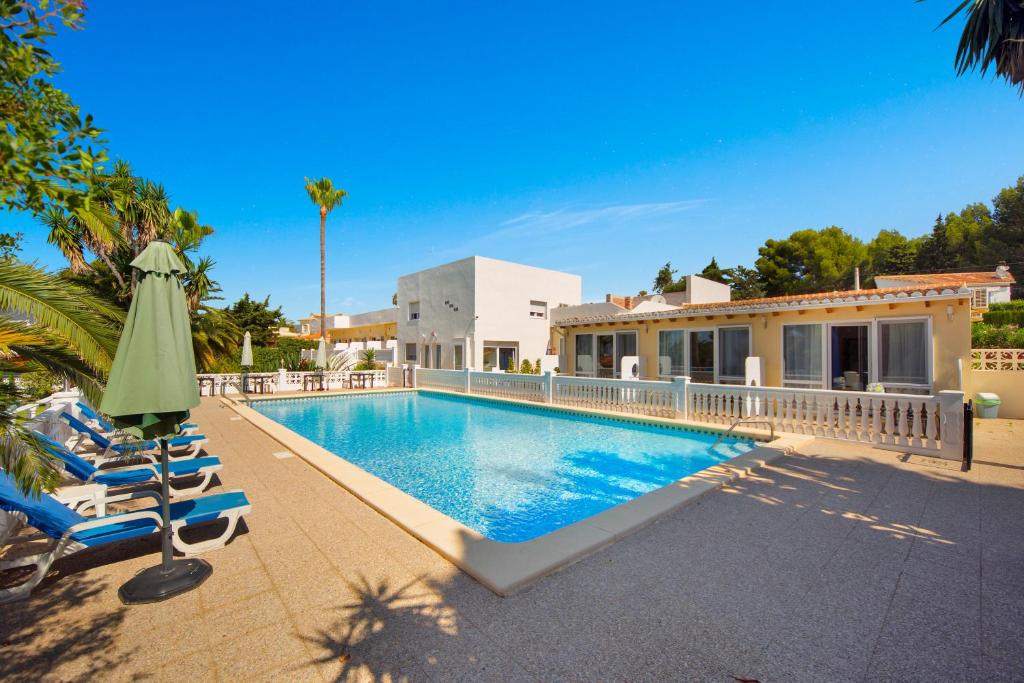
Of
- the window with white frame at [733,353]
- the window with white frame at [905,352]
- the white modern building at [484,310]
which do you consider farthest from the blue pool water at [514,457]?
the white modern building at [484,310]

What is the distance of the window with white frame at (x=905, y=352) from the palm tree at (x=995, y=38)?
17.7 ft

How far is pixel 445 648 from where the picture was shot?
2877 mm

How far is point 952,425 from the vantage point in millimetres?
7449

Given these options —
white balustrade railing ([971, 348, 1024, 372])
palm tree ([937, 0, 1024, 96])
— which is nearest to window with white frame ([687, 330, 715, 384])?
white balustrade railing ([971, 348, 1024, 372])

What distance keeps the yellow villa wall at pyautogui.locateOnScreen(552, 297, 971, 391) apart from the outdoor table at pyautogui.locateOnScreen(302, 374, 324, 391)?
43.2 ft

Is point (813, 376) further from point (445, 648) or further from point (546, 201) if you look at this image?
point (546, 201)

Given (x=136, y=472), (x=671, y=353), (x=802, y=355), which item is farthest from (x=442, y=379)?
(x=136, y=472)

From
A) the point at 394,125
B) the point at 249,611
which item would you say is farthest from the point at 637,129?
the point at 249,611

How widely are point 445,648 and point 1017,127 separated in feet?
59.9

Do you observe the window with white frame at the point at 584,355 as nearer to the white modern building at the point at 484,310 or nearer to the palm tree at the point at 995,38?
the white modern building at the point at 484,310

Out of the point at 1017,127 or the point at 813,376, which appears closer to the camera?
the point at 1017,127

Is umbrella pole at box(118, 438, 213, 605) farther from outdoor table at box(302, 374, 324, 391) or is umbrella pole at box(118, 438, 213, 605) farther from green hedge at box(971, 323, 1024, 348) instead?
green hedge at box(971, 323, 1024, 348)

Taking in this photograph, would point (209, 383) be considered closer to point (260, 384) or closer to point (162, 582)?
point (260, 384)

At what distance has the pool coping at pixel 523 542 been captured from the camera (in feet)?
12.6
